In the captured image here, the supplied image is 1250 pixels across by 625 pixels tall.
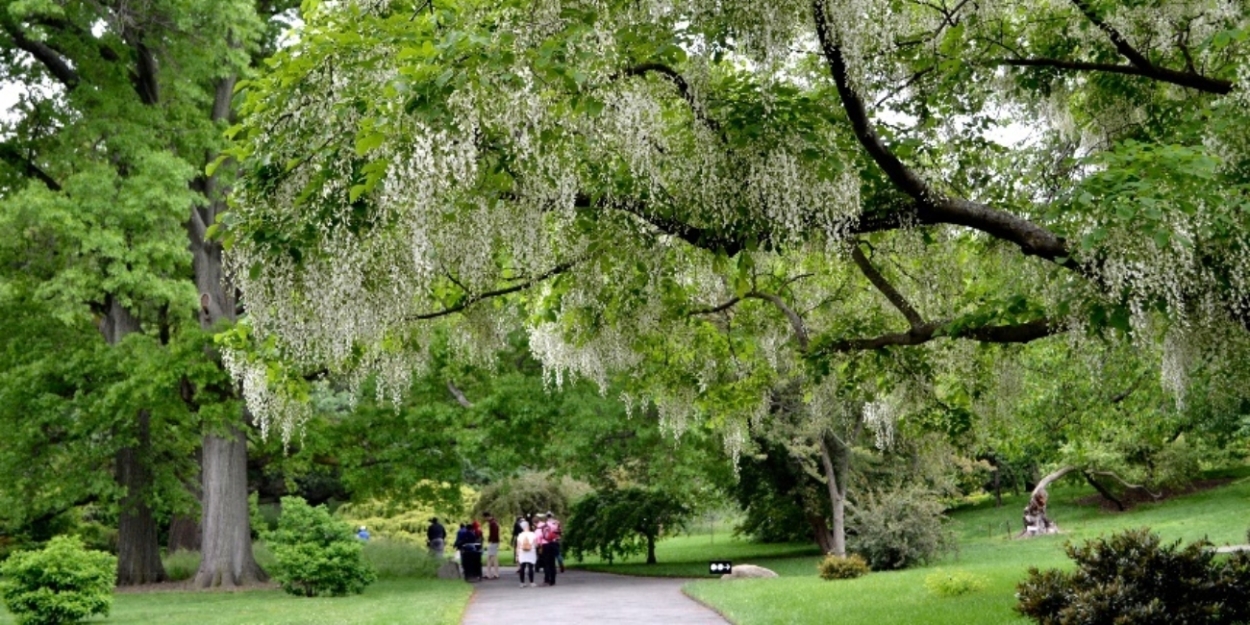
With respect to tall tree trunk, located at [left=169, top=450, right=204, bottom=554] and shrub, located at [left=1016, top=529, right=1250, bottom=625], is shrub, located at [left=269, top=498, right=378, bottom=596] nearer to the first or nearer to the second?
tall tree trunk, located at [left=169, top=450, right=204, bottom=554]

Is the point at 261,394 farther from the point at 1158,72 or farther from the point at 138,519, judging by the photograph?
the point at 138,519

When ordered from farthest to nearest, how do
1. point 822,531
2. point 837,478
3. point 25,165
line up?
point 822,531, point 837,478, point 25,165

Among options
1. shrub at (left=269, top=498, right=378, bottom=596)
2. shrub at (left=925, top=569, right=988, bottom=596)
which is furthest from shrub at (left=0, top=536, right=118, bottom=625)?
shrub at (left=925, top=569, right=988, bottom=596)

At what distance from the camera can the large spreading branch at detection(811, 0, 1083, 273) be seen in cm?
752

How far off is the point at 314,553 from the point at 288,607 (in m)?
2.61

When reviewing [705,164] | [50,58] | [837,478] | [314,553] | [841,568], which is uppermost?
[50,58]

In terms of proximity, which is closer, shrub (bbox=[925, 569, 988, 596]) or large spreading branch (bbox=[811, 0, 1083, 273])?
large spreading branch (bbox=[811, 0, 1083, 273])

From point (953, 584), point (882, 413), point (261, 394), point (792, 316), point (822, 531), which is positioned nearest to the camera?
point (261, 394)

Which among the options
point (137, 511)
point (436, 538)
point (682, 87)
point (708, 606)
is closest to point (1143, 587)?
point (682, 87)

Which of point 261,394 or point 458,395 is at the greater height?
point 458,395

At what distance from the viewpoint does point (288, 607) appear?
17.3m

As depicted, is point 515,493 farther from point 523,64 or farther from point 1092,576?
point 523,64

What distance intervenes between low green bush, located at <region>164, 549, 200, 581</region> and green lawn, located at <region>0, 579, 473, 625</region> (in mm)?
4252

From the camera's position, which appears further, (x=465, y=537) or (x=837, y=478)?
(x=837, y=478)
